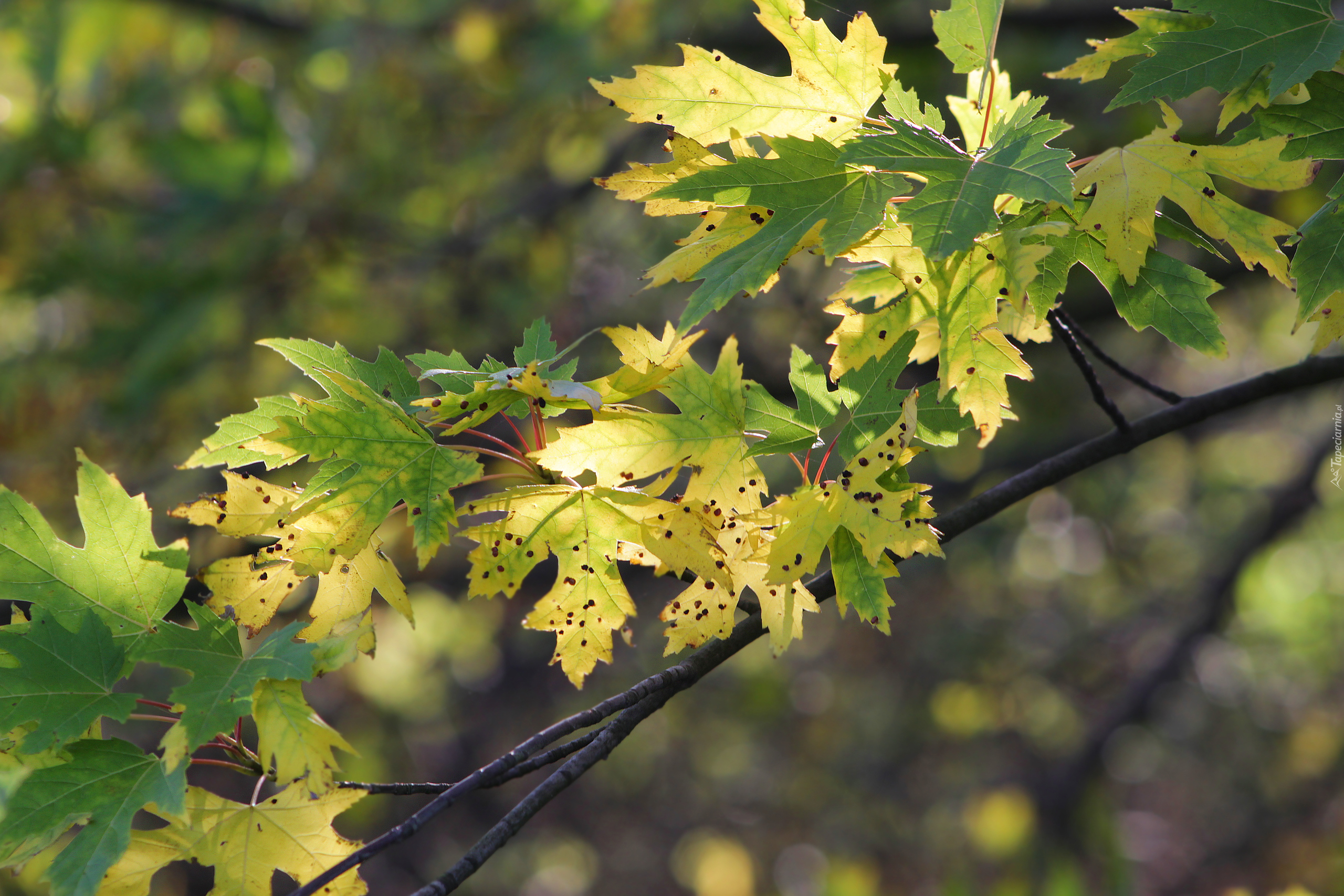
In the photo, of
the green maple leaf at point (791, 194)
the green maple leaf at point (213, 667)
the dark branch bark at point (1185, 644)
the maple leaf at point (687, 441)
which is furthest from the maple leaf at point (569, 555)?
the dark branch bark at point (1185, 644)

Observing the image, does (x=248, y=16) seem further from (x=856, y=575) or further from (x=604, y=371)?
(x=856, y=575)

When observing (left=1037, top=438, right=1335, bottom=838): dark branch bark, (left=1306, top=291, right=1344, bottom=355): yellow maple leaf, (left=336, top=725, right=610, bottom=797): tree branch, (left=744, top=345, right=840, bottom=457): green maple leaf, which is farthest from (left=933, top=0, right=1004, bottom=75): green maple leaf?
(left=1037, top=438, right=1335, bottom=838): dark branch bark

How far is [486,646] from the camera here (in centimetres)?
846

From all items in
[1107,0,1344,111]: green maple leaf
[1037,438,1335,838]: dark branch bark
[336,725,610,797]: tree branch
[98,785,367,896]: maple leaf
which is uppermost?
[1107,0,1344,111]: green maple leaf

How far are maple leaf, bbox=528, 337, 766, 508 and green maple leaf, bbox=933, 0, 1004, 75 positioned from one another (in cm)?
61

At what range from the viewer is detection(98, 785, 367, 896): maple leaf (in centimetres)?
139

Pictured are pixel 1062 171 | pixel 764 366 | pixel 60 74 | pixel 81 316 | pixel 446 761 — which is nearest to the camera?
pixel 1062 171

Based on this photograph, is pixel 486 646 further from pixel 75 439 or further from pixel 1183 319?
pixel 1183 319

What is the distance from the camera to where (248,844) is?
1.42m

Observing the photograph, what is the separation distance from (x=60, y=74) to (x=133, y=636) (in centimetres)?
615

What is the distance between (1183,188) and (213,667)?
5.28 feet

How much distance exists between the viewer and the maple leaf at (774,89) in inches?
54.7

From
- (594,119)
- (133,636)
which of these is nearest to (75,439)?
(594,119)

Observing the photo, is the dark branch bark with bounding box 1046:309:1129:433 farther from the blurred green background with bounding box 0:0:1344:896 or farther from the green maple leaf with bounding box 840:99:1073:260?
the blurred green background with bounding box 0:0:1344:896
